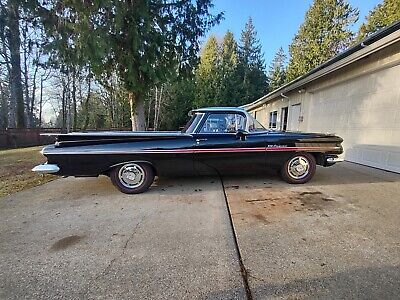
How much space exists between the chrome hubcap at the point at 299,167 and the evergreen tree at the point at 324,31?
25692 millimetres

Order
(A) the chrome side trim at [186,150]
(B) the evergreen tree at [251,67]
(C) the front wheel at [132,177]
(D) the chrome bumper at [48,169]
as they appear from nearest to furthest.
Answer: (D) the chrome bumper at [48,169], (A) the chrome side trim at [186,150], (C) the front wheel at [132,177], (B) the evergreen tree at [251,67]

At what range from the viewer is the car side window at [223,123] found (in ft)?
16.1

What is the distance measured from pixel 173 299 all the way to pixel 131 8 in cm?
872

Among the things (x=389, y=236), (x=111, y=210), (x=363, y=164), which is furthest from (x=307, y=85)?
(x=111, y=210)

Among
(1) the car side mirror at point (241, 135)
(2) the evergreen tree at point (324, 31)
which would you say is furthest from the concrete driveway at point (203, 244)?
(2) the evergreen tree at point (324, 31)

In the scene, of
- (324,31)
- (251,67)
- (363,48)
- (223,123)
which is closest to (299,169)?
(223,123)

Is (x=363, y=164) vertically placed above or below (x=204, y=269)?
above

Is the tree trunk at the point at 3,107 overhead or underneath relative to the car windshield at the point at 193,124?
overhead

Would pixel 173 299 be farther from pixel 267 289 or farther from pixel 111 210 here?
pixel 111 210

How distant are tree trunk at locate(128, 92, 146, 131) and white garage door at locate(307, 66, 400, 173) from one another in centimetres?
729

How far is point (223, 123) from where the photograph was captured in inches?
195

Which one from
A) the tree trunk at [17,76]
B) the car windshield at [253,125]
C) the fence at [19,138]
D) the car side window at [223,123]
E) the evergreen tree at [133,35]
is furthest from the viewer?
the tree trunk at [17,76]

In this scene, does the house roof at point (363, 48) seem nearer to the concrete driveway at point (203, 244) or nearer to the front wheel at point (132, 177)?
the concrete driveway at point (203, 244)

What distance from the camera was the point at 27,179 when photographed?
6.22 meters
